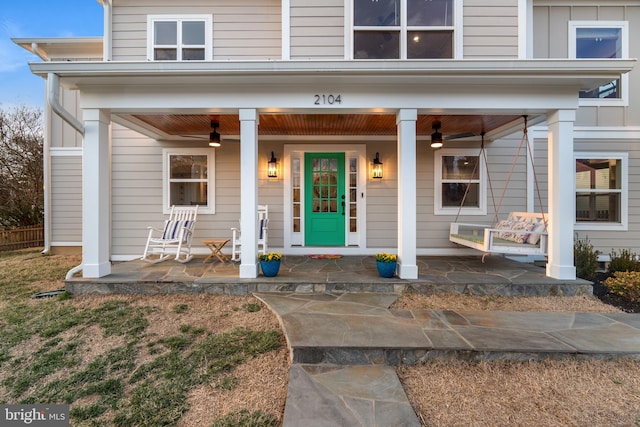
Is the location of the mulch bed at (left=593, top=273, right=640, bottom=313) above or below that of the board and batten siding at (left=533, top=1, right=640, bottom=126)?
below

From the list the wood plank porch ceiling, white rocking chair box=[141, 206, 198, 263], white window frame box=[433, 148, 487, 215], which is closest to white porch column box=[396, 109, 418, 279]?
the wood plank porch ceiling

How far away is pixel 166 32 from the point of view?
555cm

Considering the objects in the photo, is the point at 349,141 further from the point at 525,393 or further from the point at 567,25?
the point at 525,393

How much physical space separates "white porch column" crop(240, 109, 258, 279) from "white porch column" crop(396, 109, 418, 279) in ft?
6.42

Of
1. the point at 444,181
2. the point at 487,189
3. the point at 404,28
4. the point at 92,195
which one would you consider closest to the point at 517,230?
the point at 487,189

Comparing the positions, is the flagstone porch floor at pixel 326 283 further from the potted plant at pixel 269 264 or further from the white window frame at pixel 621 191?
the white window frame at pixel 621 191

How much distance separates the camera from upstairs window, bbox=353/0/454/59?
16.9 ft

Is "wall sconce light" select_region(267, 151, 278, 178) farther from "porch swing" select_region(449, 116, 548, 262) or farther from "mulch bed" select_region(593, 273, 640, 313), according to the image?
"mulch bed" select_region(593, 273, 640, 313)

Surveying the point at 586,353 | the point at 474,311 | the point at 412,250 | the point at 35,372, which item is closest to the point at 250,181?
the point at 412,250

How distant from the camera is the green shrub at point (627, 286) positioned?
378 centimetres

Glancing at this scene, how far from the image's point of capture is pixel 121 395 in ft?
6.70

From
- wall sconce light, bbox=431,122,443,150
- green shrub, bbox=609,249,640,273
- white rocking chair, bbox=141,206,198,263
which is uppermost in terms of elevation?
wall sconce light, bbox=431,122,443,150

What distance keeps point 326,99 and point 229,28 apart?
122 inches

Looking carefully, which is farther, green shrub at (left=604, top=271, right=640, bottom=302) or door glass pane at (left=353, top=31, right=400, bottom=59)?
door glass pane at (left=353, top=31, right=400, bottom=59)
